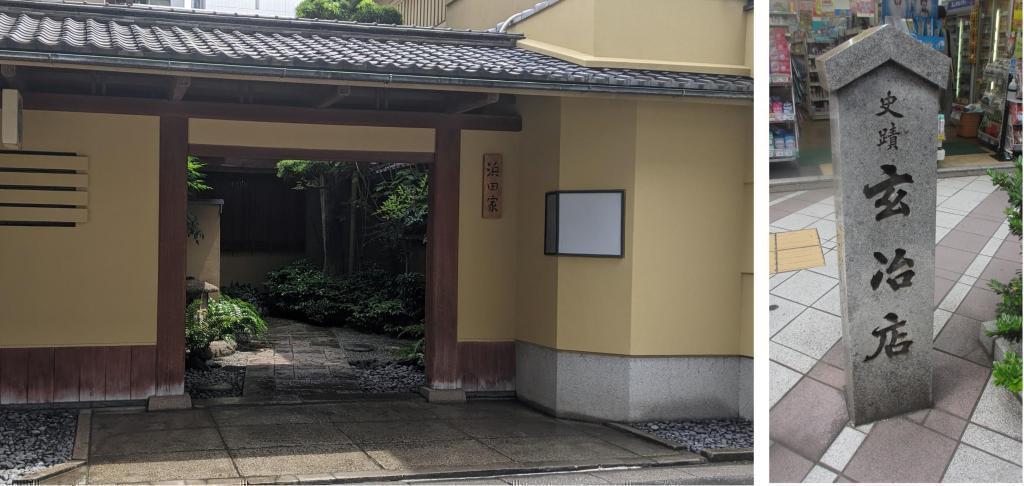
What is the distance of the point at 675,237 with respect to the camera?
34.6 feet

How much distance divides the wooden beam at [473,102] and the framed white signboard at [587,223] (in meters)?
1.20

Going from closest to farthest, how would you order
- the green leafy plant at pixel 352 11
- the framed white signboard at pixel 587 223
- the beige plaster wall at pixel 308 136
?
the framed white signboard at pixel 587 223 < the beige plaster wall at pixel 308 136 < the green leafy plant at pixel 352 11

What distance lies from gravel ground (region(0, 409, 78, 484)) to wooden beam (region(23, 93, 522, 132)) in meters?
2.91

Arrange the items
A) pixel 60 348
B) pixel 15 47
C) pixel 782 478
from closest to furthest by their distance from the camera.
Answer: pixel 782 478
pixel 15 47
pixel 60 348

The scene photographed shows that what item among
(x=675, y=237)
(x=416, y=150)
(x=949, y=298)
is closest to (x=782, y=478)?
(x=949, y=298)

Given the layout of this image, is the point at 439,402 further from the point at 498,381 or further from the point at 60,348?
the point at 60,348

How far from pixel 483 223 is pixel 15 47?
17.0 feet

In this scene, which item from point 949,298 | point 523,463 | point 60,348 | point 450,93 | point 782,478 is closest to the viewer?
point 782,478

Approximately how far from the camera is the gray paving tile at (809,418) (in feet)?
22.9

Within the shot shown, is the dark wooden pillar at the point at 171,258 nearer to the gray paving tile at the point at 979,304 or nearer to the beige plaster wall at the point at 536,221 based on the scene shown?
the beige plaster wall at the point at 536,221

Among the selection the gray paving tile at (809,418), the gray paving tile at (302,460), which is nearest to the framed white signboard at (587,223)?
the gray paving tile at (302,460)

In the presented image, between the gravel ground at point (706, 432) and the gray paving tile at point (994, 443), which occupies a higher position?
the gray paving tile at point (994, 443)

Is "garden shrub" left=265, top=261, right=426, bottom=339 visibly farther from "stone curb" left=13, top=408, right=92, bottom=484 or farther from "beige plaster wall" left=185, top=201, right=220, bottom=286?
"stone curb" left=13, top=408, right=92, bottom=484

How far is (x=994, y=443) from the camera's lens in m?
6.65
